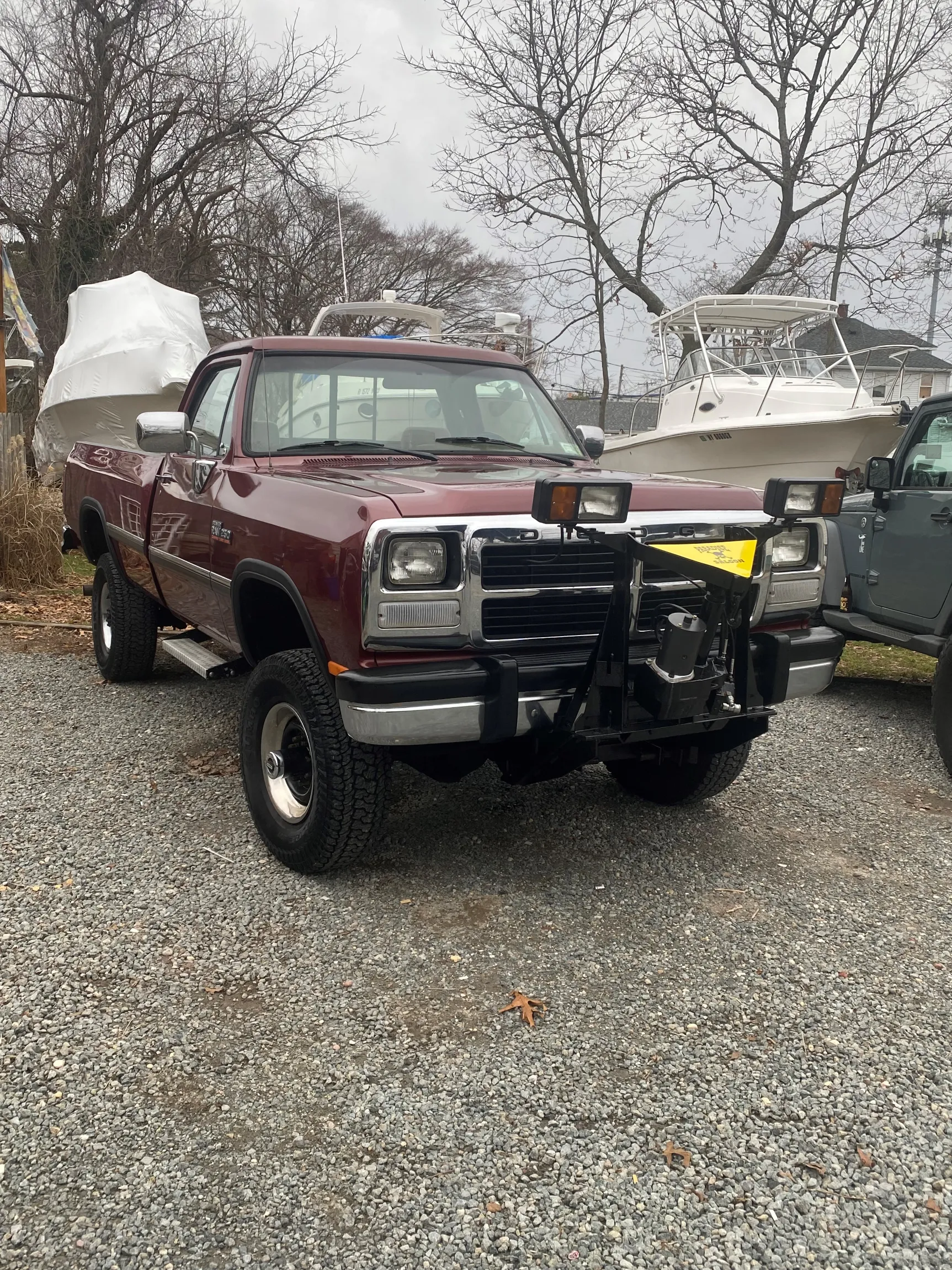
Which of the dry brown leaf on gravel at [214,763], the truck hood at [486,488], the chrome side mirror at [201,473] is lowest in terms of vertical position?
the dry brown leaf on gravel at [214,763]

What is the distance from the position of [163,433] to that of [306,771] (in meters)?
1.86

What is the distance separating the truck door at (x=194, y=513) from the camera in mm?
4617

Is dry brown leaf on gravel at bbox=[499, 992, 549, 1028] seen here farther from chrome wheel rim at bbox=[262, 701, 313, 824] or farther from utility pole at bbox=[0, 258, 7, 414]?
Answer: utility pole at bbox=[0, 258, 7, 414]

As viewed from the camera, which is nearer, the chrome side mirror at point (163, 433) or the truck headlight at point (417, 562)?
the truck headlight at point (417, 562)

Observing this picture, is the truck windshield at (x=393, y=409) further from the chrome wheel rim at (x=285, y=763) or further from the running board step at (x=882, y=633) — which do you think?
the running board step at (x=882, y=633)

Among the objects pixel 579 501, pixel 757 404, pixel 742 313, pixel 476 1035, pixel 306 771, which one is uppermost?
pixel 742 313


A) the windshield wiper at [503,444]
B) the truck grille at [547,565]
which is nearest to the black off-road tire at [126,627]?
the windshield wiper at [503,444]

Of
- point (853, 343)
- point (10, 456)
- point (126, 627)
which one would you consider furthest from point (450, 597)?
point (853, 343)

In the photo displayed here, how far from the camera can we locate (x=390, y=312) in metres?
9.49

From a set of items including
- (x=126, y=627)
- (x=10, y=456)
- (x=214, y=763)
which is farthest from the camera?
(x=10, y=456)

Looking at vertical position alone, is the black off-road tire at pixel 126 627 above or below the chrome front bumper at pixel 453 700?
below

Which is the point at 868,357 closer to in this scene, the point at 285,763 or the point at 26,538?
the point at 26,538

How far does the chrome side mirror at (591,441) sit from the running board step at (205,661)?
2017 millimetres

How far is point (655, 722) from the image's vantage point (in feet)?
11.4
